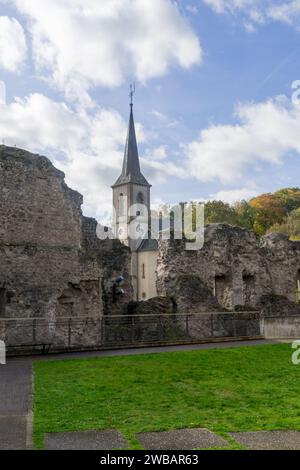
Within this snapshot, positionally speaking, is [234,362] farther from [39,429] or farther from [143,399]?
[39,429]

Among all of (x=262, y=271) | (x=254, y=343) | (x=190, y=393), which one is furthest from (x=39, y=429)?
(x=262, y=271)

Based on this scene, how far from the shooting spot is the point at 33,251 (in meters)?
17.0

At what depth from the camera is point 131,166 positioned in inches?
3332

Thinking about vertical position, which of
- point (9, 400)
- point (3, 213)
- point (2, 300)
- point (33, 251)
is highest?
point (3, 213)

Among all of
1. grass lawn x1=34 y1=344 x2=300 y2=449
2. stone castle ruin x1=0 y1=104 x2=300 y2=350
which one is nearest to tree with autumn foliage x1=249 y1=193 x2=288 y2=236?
stone castle ruin x1=0 y1=104 x2=300 y2=350

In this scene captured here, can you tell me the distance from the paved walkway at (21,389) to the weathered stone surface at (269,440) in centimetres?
250

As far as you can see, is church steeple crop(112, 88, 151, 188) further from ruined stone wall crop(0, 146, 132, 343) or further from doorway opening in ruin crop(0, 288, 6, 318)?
doorway opening in ruin crop(0, 288, 6, 318)

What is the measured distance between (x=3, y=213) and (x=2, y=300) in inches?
106

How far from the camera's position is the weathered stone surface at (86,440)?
6031 mm

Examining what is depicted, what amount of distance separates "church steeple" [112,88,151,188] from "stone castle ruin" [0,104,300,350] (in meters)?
59.2

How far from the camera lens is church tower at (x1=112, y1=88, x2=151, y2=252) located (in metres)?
83.1

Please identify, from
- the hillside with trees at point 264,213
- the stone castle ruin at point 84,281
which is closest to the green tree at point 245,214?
the hillside with trees at point 264,213

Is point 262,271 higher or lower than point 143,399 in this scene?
higher

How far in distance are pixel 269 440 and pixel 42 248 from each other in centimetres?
1219
